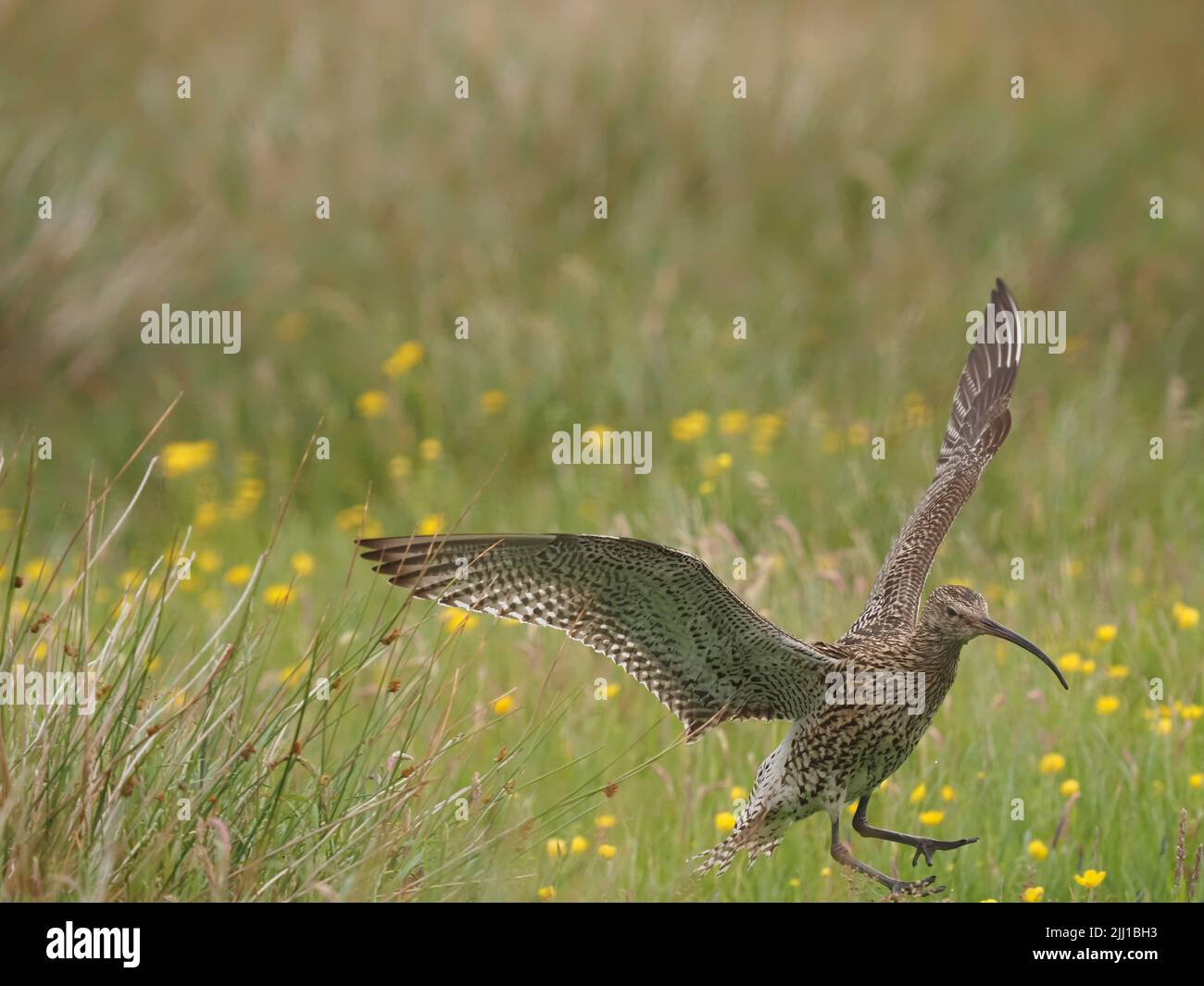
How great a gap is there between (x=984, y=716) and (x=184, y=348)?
7301 millimetres

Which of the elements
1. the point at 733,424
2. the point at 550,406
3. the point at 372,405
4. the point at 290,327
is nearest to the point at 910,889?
the point at 733,424

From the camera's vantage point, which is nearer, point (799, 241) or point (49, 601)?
point (49, 601)

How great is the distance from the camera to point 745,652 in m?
5.57

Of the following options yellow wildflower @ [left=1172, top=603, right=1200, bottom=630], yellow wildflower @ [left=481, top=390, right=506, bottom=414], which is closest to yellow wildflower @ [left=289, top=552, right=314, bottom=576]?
yellow wildflower @ [left=481, top=390, right=506, bottom=414]

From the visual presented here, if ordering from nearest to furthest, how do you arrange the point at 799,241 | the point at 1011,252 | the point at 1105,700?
the point at 1105,700, the point at 1011,252, the point at 799,241

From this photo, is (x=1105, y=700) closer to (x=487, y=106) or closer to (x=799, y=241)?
(x=799, y=241)

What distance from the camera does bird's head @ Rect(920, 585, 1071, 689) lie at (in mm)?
5730

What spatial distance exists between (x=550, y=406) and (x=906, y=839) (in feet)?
18.0

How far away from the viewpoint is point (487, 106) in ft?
45.3

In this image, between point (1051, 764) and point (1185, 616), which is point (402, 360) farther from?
point (1051, 764)

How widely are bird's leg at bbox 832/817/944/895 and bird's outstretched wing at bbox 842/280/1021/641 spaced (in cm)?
71

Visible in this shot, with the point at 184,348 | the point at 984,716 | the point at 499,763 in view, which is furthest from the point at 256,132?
the point at 499,763

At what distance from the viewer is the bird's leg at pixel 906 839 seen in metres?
5.79

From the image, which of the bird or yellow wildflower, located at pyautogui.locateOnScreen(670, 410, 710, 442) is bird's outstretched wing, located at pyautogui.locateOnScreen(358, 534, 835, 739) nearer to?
the bird
